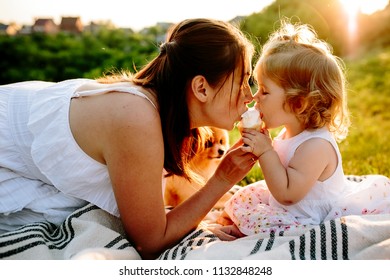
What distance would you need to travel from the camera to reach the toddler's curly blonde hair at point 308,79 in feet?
4.99

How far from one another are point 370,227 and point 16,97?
1168mm

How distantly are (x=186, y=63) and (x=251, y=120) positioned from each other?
0.28m

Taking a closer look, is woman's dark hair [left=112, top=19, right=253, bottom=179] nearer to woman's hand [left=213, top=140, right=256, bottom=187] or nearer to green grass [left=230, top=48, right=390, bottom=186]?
woman's hand [left=213, top=140, right=256, bottom=187]

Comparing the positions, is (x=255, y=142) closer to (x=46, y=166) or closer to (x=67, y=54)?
(x=46, y=166)

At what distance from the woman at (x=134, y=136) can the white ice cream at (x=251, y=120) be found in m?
0.02

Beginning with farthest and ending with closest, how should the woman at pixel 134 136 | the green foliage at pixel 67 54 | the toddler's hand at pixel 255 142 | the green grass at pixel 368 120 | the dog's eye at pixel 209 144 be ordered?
the green foliage at pixel 67 54 → the green grass at pixel 368 120 → the dog's eye at pixel 209 144 → the toddler's hand at pixel 255 142 → the woman at pixel 134 136

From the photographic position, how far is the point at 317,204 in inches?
60.9

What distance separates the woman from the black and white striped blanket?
0.28 feet

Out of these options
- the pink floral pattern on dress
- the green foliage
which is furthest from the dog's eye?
the green foliage

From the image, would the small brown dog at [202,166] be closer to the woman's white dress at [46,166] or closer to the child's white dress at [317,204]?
the child's white dress at [317,204]

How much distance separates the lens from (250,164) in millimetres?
1527

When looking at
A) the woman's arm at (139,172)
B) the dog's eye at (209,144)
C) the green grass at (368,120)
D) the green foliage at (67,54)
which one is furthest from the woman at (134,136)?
the green foliage at (67,54)

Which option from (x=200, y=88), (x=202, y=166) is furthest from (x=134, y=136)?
(x=202, y=166)
